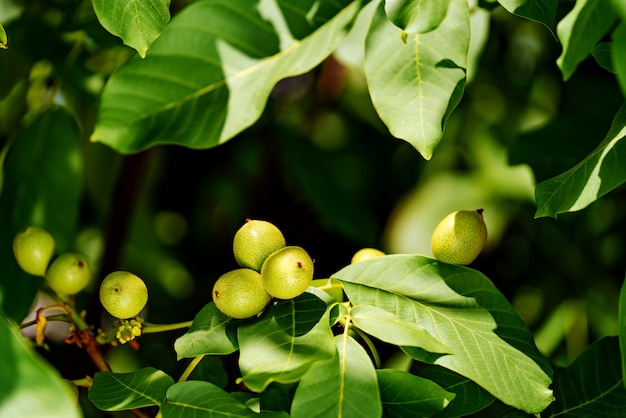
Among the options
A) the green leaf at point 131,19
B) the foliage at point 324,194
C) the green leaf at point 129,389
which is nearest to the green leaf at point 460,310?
the foliage at point 324,194

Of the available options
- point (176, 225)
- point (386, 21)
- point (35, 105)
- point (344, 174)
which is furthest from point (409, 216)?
point (386, 21)

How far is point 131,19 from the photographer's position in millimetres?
727

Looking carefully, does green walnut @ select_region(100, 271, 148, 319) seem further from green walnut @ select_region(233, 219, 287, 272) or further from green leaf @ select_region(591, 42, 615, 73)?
green leaf @ select_region(591, 42, 615, 73)

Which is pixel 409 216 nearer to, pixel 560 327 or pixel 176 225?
pixel 560 327

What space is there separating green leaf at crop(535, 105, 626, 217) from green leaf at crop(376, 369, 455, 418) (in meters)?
0.20

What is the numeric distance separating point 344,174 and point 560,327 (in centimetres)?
67

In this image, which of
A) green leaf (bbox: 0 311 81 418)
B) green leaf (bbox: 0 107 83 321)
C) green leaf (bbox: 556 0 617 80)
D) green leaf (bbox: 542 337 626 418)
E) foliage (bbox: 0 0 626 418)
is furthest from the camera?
green leaf (bbox: 0 107 83 321)

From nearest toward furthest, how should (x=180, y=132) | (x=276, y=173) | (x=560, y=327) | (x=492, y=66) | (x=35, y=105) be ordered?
(x=180, y=132), (x=35, y=105), (x=560, y=327), (x=276, y=173), (x=492, y=66)

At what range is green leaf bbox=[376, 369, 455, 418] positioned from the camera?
2.25ft

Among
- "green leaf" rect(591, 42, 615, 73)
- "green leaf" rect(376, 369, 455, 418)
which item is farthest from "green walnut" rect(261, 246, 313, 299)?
"green leaf" rect(591, 42, 615, 73)

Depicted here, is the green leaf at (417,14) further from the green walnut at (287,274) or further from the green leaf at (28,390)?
the green leaf at (28,390)

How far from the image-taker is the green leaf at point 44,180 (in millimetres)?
1217

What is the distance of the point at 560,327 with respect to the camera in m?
1.72

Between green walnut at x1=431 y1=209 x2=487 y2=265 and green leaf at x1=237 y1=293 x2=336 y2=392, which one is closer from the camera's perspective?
green leaf at x1=237 y1=293 x2=336 y2=392
